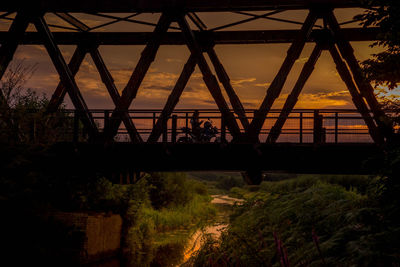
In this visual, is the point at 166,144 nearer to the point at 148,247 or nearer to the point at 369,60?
the point at 369,60

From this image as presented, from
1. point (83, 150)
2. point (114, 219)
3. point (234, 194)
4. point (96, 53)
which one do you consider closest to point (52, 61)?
point (96, 53)

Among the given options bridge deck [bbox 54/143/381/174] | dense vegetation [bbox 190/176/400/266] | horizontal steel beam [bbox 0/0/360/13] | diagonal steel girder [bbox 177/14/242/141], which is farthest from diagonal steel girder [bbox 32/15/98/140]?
dense vegetation [bbox 190/176/400/266]

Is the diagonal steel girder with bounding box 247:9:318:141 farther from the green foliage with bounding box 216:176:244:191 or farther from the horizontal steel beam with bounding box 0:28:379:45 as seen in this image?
the green foliage with bounding box 216:176:244:191

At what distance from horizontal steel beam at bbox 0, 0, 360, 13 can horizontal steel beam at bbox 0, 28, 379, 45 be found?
1118 mm

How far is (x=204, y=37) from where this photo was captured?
16.7 m

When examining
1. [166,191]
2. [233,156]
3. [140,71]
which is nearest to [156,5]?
[140,71]

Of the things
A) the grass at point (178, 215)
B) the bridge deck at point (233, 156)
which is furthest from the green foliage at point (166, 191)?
the bridge deck at point (233, 156)

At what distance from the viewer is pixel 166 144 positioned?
14.5 metres

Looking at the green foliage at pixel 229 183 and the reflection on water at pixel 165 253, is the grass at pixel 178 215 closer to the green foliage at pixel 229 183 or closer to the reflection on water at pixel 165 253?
the reflection on water at pixel 165 253

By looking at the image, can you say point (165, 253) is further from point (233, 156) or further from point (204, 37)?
point (204, 37)

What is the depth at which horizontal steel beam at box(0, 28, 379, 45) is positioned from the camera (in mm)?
16625

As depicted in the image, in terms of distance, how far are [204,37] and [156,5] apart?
2159mm

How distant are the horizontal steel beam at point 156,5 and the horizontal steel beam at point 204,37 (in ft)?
3.67

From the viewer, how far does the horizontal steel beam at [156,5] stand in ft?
49.7
